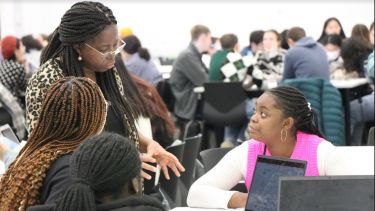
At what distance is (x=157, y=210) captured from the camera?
1.86 m

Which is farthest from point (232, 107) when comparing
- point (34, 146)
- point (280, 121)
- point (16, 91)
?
point (34, 146)

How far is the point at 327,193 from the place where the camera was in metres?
2.02

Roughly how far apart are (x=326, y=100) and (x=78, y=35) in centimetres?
394

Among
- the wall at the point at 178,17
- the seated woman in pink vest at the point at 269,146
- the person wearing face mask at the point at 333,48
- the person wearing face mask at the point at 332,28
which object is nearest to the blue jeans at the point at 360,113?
the person wearing face mask at the point at 333,48

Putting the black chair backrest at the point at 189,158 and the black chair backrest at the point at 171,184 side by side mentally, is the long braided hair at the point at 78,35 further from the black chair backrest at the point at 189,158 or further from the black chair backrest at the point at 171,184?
the black chair backrest at the point at 189,158

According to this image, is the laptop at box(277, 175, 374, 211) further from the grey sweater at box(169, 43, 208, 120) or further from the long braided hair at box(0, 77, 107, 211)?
the grey sweater at box(169, 43, 208, 120)

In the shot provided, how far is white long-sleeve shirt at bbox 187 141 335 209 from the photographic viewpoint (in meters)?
2.85

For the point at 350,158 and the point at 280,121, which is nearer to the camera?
the point at 280,121

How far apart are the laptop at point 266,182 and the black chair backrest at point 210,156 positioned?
0.79 metres

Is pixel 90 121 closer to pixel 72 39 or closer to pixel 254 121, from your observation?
pixel 72 39

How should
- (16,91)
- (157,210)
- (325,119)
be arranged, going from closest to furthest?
1. (157,210)
2. (325,119)
3. (16,91)

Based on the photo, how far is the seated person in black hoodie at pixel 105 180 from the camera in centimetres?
178

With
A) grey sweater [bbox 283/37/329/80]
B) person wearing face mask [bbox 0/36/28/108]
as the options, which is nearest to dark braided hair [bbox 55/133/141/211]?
grey sweater [bbox 283/37/329/80]

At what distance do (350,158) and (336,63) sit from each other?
4088 mm
